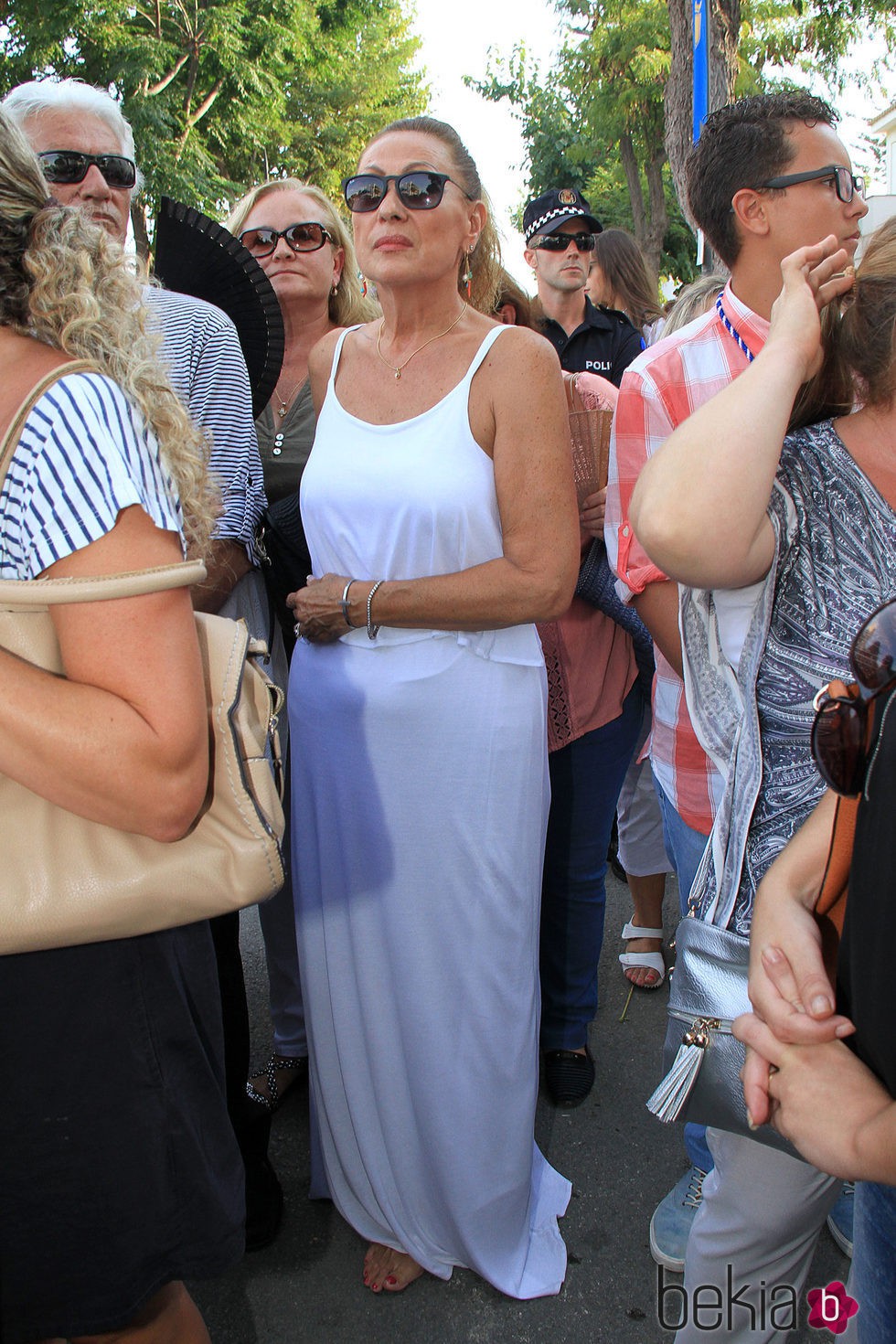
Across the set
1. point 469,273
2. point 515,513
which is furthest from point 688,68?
point 515,513

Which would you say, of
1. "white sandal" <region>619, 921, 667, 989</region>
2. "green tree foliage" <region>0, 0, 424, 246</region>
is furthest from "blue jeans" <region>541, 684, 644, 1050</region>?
"green tree foliage" <region>0, 0, 424, 246</region>

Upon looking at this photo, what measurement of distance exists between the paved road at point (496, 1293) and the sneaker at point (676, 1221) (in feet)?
0.16

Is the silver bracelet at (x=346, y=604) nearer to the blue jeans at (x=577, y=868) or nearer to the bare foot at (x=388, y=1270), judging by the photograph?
the blue jeans at (x=577, y=868)

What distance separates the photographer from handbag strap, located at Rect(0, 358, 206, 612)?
3.50 ft

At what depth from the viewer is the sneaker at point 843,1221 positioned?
220 centimetres

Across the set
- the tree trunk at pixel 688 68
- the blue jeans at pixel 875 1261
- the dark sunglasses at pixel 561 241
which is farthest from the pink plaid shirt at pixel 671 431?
the tree trunk at pixel 688 68

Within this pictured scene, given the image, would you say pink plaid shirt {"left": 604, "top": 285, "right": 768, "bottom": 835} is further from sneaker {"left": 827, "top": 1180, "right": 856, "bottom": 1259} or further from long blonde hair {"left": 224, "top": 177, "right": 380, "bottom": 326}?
long blonde hair {"left": 224, "top": 177, "right": 380, "bottom": 326}

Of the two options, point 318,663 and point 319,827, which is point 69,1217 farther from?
point 318,663

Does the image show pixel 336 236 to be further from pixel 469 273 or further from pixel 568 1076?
pixel 568 1076

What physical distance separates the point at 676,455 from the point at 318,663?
38.3 inches

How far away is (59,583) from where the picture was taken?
3.50 feet

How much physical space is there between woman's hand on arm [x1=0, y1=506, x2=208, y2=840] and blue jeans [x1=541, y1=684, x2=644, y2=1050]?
5.80 ft

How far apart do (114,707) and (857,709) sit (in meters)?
0.78

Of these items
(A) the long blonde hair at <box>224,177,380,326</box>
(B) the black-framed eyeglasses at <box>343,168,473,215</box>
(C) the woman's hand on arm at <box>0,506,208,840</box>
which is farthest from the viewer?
(A) the long blonde hair at <box>224,177,380,326</box>
